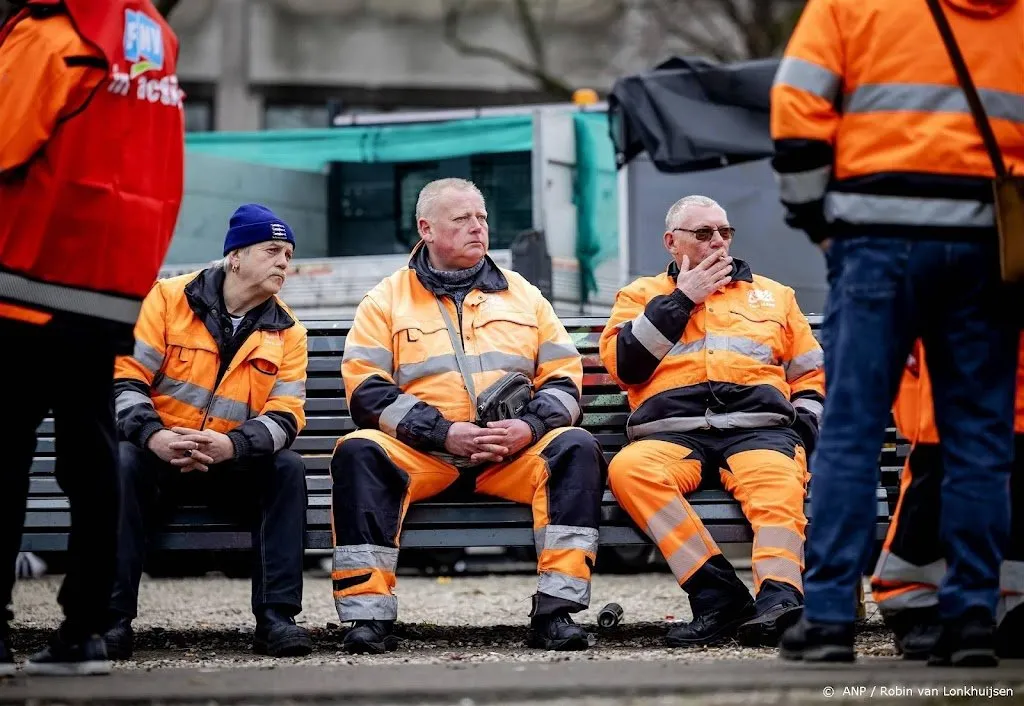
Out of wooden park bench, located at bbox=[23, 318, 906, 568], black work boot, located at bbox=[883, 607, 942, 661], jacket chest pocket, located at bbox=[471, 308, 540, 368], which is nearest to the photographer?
black work boot, located at bbox=[883, 607, 942, 661]

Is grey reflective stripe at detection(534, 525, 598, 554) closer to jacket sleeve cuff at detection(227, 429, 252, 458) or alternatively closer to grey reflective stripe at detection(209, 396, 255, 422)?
jacket sleeve cuff at detection(227, 429, 252, 458)

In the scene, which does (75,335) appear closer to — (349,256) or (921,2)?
(921,2)

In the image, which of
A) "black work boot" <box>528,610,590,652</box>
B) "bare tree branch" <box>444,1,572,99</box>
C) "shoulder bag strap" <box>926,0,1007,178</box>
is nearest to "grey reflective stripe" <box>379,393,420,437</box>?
"black work boot" <box>528,610,590,652</box>

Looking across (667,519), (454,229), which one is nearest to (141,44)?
(454,229)

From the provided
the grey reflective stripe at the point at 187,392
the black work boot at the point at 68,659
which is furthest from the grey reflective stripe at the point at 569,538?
the black work boot at the point at 68,659

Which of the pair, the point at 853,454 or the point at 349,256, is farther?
the point at 349,256

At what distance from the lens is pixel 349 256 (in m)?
14.0

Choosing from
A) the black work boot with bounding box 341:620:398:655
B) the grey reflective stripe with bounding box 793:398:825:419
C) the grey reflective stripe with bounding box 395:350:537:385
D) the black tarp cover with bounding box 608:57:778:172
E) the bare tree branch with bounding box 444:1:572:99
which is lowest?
the black work boot with bounding box 341:620:398:655

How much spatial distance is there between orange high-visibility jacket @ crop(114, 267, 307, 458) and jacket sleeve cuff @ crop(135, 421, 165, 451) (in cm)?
4

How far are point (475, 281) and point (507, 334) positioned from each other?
10.3 inches

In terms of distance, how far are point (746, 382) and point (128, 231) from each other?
2.68 metres

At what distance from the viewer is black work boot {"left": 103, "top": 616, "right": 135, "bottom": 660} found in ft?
19.0

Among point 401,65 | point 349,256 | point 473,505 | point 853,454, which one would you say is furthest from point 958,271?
point 401,65

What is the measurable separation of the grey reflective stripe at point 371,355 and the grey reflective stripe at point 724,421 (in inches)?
→ 40.4
